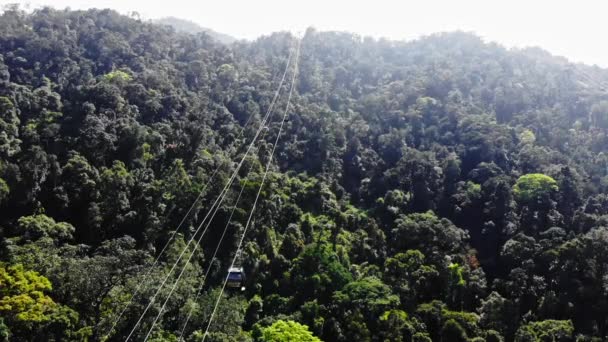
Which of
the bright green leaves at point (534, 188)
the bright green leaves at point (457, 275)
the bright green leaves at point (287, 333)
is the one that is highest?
the bright green leaves at point (534, 188)

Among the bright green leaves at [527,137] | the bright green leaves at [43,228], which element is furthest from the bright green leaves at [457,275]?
the bright green leaves at [43,228]

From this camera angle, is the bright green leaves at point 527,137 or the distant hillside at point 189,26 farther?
the distant hillside at point 189,26

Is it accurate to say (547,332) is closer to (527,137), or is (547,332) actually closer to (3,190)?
(527,137)

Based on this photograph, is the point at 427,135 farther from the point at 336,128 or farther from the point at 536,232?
the point at 536,232

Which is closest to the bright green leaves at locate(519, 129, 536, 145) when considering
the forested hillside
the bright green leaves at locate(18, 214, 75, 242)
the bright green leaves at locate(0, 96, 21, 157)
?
the forested hillside

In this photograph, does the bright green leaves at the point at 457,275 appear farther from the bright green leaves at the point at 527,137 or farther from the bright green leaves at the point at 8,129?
the bright green leaves at the point at 8,129

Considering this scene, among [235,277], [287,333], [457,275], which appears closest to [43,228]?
[235,277]

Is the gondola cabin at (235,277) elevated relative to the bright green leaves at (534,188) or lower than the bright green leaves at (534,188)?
lower
